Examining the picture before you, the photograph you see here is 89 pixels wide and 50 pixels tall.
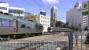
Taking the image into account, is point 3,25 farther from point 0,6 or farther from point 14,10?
point 14,10

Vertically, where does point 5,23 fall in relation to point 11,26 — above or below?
above

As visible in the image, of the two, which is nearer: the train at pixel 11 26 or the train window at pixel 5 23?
the train at pixel 11 26

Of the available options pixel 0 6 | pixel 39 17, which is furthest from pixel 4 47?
pixel 39 17

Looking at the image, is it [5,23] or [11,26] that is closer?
[5,23]

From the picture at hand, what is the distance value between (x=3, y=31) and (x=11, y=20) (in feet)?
11.1

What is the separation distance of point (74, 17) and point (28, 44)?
75833mm

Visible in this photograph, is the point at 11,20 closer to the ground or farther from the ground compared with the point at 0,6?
closer to the ground

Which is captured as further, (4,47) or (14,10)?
(14,10)

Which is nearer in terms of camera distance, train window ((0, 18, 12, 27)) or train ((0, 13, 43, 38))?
train ((0, 13, 43, 38))

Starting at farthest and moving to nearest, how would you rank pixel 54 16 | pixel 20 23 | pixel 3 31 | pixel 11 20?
pixel 54 16 → pixel 20 23 → pixel 11 20 → pixel 3 31

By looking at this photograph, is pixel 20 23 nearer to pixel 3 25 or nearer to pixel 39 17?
pixel 3 25

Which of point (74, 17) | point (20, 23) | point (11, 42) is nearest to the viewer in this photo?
point (11, 42)

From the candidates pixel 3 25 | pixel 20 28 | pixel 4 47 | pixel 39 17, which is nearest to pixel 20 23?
pixel 20 28

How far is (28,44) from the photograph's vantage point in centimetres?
855
